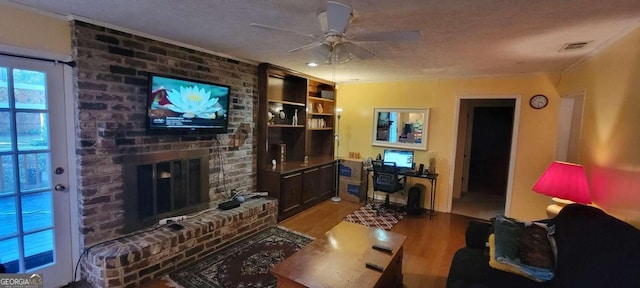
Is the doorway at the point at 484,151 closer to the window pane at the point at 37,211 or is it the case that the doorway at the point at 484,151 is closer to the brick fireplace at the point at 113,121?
the brick fireplace at the point at 113,121

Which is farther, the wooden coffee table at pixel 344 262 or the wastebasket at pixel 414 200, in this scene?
the wastebasket at pixel 414 200

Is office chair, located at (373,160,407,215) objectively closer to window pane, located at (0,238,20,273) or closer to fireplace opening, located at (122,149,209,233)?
fireplace opening, located at (122,149,209,233)

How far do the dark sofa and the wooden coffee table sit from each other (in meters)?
0.46

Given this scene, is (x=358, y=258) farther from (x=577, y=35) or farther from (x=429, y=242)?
(x=577, y=35)

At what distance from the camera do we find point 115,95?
101 inches

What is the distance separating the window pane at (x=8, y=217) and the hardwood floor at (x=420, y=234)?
2.57 meters

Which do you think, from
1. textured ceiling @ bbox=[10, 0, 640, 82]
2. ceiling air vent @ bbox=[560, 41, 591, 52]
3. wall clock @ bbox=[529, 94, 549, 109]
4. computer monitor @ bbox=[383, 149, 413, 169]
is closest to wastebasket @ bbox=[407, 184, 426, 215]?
computer monitor @ bbox=[383, 149, 413, 169]

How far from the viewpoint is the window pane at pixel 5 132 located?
208cm

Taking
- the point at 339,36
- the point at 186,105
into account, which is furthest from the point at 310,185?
the point at 339,36

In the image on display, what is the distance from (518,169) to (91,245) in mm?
5214

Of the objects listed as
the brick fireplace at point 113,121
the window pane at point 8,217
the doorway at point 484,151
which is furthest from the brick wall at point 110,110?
the doorway at point 484,151

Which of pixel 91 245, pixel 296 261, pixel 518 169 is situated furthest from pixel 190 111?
pixel 518 169

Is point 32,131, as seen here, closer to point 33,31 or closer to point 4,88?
point 4,88

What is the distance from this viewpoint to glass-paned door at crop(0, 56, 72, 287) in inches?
83.4
